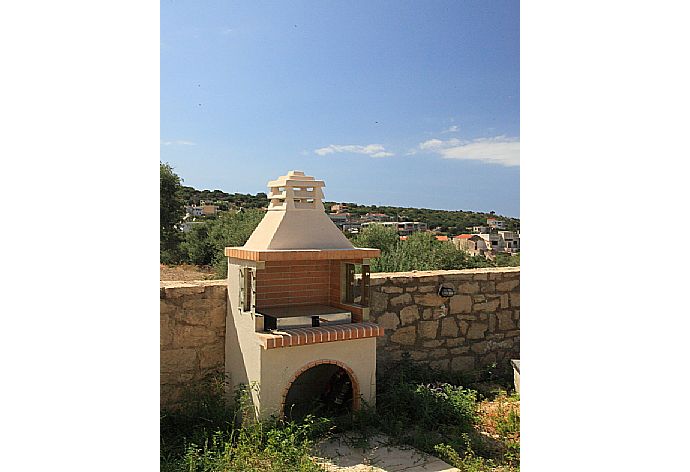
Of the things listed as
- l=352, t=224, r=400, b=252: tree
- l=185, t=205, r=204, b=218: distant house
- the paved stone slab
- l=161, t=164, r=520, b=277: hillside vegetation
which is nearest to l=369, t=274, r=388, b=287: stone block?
the paved stone slab

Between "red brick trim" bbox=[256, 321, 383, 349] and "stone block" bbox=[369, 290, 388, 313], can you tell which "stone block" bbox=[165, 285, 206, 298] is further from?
"stone block" bbox=[369, 290, 388, 313]

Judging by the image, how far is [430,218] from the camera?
10.2 metres

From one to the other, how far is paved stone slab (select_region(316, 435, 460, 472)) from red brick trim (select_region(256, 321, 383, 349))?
1.75 feet

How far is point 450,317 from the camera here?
167 inches

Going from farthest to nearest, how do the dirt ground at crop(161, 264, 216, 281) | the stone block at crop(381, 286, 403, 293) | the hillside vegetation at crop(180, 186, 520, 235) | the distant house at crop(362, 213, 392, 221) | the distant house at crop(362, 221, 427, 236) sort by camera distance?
the hillside vegetation at crop(180, 186, 520, 235)
the distant house at crop(362, 213, 392, 221)
the distant house at crop(362, 221, 427, 236)
the dirt ground at crop(161, 264, 216, 281)
the stone block at crop(381, 286, 403, 293)

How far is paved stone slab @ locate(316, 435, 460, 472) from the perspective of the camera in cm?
267

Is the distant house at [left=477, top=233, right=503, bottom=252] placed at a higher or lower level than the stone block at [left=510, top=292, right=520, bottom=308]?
higher

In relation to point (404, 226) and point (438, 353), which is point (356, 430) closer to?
point (438, 353)

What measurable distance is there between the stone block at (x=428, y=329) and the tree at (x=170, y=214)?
6382 mm

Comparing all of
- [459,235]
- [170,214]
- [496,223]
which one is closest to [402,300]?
[459,235]
